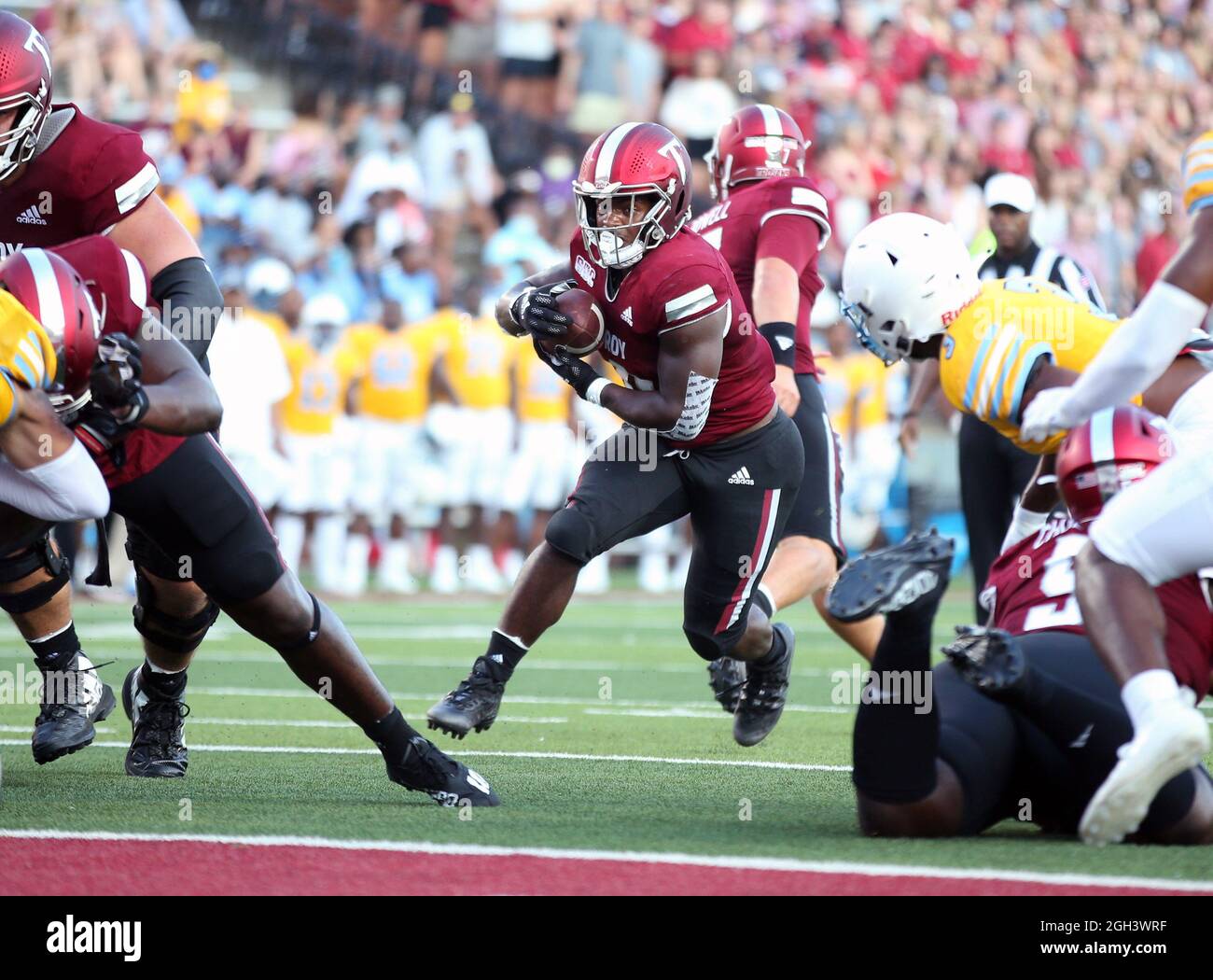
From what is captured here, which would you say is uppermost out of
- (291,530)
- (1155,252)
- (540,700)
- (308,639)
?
(1155,252)

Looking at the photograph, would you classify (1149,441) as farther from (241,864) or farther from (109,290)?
(109,290)

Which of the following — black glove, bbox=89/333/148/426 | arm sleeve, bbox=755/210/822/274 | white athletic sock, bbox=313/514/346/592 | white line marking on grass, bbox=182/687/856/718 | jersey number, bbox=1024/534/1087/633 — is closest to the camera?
black glove, bbox=89/333/148/426

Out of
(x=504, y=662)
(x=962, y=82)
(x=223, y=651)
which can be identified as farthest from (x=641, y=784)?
(x=962, y=82)

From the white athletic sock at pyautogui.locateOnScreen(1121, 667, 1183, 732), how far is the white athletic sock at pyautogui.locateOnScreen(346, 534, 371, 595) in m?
9.14

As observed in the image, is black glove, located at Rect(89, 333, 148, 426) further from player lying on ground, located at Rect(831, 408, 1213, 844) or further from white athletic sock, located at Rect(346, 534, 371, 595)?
white athletic sock, located at Rect(346, 534, 371, 595)

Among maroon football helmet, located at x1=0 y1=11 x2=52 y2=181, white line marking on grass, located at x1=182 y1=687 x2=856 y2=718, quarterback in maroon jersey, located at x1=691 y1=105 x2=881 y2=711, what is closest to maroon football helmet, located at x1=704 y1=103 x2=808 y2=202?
quarterback in maroon jersey, located at x1=691 y1=105 x2=881 y2=711

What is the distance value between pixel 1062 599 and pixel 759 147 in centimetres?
264

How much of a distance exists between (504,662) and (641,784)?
0.48m

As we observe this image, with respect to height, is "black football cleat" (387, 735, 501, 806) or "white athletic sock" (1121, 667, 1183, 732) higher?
"white athletic sock" (1121, 667, 1183, 732)

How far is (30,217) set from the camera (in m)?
4.66

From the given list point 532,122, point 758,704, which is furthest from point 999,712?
point 532,122

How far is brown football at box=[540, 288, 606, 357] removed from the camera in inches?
192

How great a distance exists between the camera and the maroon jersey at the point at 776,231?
6008 mm

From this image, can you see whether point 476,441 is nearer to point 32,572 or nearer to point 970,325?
point 32,572
